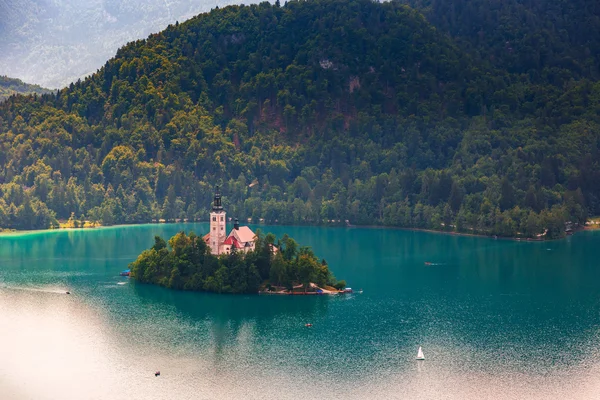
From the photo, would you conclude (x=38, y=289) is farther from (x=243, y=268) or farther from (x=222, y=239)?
(x=243, y=268)

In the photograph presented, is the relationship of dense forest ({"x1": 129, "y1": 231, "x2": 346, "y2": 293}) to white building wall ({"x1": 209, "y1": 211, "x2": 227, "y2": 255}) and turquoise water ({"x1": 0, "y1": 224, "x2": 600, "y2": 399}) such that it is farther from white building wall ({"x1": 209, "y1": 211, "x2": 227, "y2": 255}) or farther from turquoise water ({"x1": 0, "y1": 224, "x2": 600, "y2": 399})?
white building wall ({"x1": 209, "y1": 211, "x2": 227, "y2": 255})

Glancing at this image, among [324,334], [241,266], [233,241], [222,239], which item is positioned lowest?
[324,334]

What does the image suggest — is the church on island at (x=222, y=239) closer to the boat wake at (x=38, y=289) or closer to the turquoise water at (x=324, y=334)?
the turquoise water at (x=324, y=334)

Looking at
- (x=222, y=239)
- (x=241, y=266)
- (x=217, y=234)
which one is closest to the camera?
(x=241, y=266)

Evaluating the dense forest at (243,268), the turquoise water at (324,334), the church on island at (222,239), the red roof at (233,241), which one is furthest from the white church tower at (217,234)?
the turquoise water at (324,334)

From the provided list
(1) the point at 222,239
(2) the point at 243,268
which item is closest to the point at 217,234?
(1) the point at 222,239

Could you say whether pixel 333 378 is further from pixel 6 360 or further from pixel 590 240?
pixel 590 240
